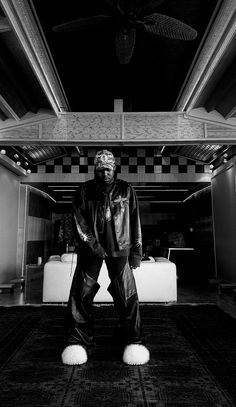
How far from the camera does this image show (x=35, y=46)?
10.6ft

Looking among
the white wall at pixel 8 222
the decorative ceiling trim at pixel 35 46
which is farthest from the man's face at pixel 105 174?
the white wall at pixel 8 222

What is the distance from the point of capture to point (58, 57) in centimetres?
388

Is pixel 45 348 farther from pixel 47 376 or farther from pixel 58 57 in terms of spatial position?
pixel 58 57

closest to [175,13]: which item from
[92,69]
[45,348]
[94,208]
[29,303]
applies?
[92,69]

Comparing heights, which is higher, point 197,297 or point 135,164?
point 135,164

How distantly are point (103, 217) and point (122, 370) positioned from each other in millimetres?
991

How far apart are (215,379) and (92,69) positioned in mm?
3917

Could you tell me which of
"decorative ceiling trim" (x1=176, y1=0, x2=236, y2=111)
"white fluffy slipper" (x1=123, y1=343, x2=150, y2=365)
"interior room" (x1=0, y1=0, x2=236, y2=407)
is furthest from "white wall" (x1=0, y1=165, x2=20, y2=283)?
"white fluffy slipper" (x1=123, y1=343, x2=150, y2=365)

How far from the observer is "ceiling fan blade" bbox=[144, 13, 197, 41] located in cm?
268

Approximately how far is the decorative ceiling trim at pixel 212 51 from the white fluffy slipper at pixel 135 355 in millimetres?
2861

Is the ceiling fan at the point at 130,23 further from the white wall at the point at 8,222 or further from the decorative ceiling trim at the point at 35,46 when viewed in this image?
the white wall at the point at 8,222

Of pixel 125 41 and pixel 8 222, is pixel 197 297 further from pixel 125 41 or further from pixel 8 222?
pixel 8 222

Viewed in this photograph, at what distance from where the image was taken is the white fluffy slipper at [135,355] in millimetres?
1987

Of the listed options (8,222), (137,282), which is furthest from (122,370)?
(8,222)
